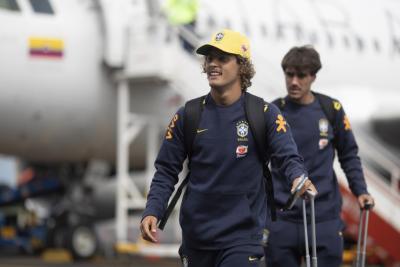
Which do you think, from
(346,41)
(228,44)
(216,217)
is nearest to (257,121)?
(228,44)

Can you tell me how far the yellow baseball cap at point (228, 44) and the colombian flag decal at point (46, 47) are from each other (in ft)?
26.6

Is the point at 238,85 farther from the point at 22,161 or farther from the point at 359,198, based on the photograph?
the point at 22,161

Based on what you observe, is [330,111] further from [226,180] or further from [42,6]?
[42,6]

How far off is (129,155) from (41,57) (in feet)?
8.70

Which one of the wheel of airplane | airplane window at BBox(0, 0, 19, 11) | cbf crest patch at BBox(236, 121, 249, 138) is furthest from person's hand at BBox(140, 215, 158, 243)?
the wheel of airplane

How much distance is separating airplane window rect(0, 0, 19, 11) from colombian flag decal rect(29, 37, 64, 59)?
49 cm

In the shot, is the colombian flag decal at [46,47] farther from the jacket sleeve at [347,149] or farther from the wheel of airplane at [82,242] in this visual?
the jacket sleeve at [347,149]

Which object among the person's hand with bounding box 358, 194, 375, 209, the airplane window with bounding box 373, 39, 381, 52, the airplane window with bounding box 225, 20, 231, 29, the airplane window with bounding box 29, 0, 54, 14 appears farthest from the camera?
the airplane window with bounding box 373, 39, 381, 52

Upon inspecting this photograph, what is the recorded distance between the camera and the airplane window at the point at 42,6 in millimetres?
12297

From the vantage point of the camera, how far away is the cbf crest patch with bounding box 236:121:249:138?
13.7 ft

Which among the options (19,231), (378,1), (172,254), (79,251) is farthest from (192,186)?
(378,1)

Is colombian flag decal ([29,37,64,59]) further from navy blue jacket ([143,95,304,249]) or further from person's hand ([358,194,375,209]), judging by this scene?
navy blue jacket ([143,95,304,249])

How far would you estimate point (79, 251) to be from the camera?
13.6 m

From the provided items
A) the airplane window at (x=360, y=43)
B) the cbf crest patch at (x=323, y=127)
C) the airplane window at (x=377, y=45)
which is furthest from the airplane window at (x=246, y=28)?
the cbf crest patch at (x=323, y=127)
